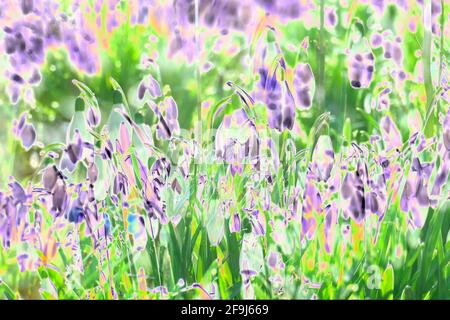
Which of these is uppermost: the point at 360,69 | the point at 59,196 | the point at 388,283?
the point at 360,69

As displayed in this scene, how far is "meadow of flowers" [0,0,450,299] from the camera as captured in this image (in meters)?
1.55

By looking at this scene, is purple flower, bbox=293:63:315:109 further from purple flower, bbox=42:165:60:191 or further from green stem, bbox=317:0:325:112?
purple flower, bbox=42:165:60:191

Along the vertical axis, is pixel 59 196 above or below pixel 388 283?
above

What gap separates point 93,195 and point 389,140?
1031mm

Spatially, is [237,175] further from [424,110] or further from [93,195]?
[424,110]

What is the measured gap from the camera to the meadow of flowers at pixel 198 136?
5.10 feet

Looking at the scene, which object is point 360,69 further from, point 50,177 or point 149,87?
point 50,177

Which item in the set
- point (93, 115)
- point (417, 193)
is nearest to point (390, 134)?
point (417, 193)

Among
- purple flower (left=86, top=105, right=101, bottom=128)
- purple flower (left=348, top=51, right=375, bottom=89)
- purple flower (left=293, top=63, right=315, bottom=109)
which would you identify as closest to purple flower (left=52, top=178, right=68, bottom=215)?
purple flower (left=86, top=105, right=101, bottom=128)

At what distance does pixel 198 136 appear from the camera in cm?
156

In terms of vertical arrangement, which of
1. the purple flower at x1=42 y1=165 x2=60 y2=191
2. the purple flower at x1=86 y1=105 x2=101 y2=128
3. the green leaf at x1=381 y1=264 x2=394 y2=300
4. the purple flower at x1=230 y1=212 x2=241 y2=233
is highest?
the purple flower at x1=86 y1=105 x2=101 y2=128

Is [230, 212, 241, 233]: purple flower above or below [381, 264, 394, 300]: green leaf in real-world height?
above

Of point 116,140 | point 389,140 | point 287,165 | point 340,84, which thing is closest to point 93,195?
Result: point 116,140

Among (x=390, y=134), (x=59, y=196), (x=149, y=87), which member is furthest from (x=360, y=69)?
(x=59, y=196)
